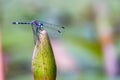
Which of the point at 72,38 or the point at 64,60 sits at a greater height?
the point at 72,38

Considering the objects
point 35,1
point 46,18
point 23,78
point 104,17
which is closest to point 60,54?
point 23,78

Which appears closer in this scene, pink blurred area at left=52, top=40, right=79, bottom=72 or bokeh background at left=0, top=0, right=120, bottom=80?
bokeh background at left=0, top=0, right=120, bottom=80

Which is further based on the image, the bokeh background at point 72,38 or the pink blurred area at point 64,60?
the pink blurred area at point 64,60

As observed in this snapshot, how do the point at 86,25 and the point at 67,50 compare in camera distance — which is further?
the point at 86,25

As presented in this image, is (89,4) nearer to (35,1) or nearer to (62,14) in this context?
(62,14)

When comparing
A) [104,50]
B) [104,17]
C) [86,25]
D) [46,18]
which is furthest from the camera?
[46,18]

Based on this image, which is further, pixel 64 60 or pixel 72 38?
pixel 72 38

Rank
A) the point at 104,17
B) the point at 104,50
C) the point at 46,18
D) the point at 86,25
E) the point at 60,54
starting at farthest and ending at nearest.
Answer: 1. the point at 46,18
2. the point at 86,25
3. the point at 104,17
4. the point at 60,54
5. the point at 104,50

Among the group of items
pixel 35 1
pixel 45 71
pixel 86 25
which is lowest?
pixel 45 71
